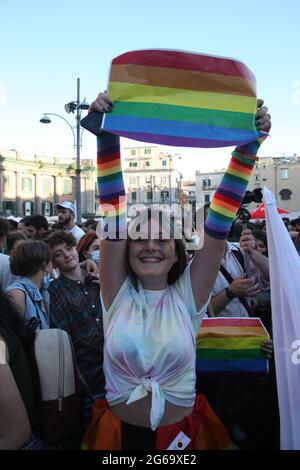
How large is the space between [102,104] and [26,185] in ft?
183

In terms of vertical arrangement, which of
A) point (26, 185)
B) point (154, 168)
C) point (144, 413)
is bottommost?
point (144, 413)

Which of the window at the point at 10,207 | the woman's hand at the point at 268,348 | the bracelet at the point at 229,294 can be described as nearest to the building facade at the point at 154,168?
the window at the point at 10,207

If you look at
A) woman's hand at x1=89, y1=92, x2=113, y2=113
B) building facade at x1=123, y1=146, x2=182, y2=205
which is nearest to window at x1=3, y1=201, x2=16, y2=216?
building facade at x1=123, y1=146, x2=182, y2=205

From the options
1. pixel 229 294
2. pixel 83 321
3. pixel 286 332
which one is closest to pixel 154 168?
pixel 229 294

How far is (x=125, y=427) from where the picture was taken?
1.75 m

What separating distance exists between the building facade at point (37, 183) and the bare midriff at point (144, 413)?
48785mm

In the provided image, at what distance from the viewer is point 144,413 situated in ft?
5.69

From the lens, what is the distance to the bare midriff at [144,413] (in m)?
1.74

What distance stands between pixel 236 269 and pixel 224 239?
1.35 metres

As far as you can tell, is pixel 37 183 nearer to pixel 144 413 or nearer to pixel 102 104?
pixel 102 104

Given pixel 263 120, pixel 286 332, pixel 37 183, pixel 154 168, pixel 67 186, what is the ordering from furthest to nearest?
1. pixel 154 168
2. pixel 67 186
3. pixel 37 183
4. pixel 286 332
5. pixel 263 120

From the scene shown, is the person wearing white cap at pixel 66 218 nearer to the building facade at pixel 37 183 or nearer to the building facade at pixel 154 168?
the building facade at pixel 37 183

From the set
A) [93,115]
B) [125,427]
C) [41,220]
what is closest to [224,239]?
[93,115]

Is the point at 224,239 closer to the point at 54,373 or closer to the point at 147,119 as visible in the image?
the point at 147,119
